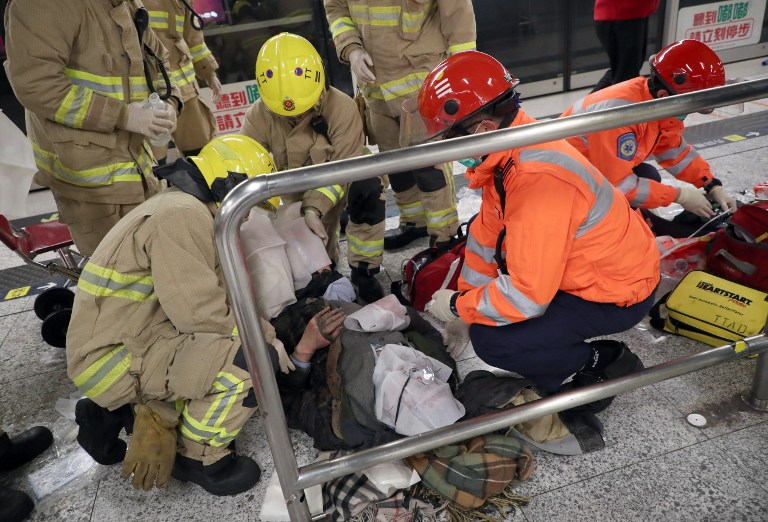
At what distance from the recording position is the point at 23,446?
82.3 inches

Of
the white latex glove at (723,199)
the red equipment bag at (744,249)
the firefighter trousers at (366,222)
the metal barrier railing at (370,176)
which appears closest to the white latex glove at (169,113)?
the firefighter trousers at (366,222)

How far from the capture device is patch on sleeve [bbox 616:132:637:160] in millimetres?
2396

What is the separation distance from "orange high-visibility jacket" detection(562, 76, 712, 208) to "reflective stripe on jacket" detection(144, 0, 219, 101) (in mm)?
2179

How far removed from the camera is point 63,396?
246 cm

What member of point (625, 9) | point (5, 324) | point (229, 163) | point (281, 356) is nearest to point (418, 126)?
point (229, 163)

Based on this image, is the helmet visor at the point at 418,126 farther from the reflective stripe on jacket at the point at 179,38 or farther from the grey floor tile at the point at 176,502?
the reflective stripe on jacket at the point at 179,38

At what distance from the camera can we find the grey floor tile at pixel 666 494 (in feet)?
5.46

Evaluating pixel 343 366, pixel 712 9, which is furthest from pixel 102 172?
pixel 712 9

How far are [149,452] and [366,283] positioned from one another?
1426 mm

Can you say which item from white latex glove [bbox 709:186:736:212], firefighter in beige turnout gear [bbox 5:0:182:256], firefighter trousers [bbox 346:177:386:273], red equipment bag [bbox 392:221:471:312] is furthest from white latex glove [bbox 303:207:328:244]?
white latex glove [bbox 709:186:736:212]

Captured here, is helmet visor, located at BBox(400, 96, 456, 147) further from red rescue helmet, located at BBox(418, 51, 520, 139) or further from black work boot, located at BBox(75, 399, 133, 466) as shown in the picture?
black work boot, located at BBox(75, 399, 133, 466)

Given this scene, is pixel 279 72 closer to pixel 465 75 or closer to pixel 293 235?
pixel 293 235

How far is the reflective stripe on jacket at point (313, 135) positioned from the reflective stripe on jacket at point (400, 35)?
0.95ft

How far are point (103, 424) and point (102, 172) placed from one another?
112 centimetres
